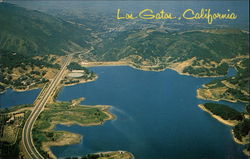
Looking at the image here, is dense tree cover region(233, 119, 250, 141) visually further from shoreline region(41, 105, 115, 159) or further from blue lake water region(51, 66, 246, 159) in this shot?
shoreline region(41, 105, 115, 159)

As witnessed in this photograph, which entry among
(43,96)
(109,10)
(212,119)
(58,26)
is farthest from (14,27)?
(212,119)

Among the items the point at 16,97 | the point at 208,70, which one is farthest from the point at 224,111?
the point at 16,97

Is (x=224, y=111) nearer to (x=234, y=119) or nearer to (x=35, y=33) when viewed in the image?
(x=234, y=119)

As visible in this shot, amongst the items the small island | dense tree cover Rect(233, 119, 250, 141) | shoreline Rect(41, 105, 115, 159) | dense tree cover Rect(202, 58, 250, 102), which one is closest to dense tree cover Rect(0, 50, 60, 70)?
shoreline Rect(41, 105, 115, 159)

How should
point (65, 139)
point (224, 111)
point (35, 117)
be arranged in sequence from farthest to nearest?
point (224, 111) → point (35, 117) → point (65, 139)

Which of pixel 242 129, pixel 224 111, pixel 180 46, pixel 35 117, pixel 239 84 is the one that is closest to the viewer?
pixel 242 129

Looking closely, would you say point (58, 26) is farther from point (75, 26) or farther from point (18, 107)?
point (18, 107)
